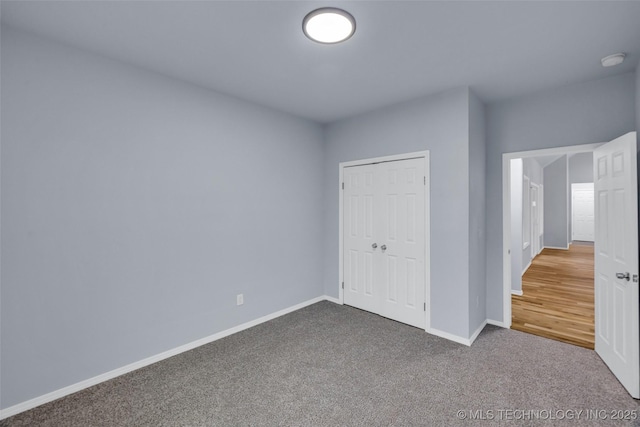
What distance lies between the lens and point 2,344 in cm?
188

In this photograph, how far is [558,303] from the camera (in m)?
4.10

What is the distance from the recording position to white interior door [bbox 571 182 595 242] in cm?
1014

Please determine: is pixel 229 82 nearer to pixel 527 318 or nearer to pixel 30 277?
pixel 30 277

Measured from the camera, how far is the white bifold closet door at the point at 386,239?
328cm

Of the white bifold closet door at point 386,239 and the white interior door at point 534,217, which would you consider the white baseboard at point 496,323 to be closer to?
the white bifold closet door at point 386,239

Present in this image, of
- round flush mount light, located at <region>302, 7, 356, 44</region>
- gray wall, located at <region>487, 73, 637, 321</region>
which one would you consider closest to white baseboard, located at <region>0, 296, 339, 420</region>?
gray wall, located at <region>487, 73, 637, 321</region>

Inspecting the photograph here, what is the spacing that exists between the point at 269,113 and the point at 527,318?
161 inches

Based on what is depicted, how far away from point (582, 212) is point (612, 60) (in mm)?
10819

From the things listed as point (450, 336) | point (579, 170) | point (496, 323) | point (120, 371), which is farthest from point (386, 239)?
point (579, 170)

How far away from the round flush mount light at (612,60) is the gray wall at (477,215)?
0.99 metres

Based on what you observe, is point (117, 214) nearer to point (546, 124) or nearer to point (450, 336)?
point (450, 336)

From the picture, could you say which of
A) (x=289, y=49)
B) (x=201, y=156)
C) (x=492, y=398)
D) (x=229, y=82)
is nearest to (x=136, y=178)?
(x=201, y=156)

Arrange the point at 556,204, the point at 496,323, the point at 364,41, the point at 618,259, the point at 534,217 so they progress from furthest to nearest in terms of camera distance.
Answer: the point at 556,204 < the point at 534,217 < the point at 496,323 < the point at 618,259 < the point at 364,41

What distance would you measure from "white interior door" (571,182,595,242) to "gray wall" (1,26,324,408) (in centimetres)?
1076
